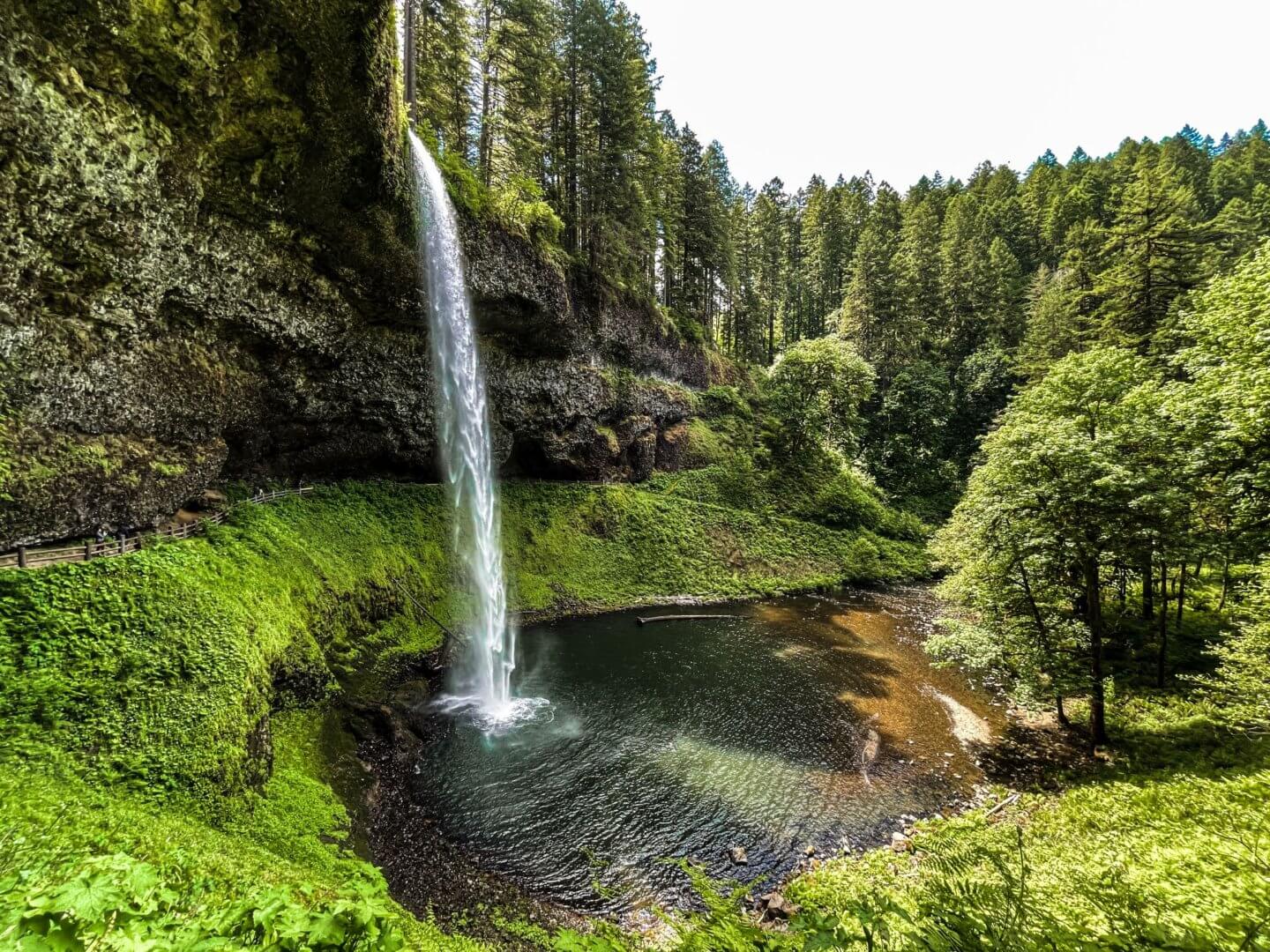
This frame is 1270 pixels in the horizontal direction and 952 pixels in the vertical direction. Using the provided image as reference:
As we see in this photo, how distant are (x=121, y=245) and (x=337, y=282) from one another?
5.99 metres

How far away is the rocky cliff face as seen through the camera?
365 inches

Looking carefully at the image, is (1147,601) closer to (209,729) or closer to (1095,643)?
(1095,643)

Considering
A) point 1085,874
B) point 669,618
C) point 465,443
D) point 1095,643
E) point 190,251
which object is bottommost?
point 669,618

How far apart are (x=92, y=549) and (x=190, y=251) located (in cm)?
742

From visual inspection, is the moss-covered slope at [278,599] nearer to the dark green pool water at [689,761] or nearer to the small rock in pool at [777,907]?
the dark green pool water at [689,761]

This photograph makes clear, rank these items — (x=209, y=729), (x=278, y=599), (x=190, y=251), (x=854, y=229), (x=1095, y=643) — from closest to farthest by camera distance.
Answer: (x=209, y=729) < (x=1095, y=643) < (x=190, y=251) < (x=278, y=599) < (x=854, y=229)

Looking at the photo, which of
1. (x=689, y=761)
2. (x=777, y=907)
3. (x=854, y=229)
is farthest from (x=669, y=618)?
(x=854, y=229)

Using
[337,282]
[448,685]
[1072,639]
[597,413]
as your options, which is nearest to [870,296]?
[597,413]

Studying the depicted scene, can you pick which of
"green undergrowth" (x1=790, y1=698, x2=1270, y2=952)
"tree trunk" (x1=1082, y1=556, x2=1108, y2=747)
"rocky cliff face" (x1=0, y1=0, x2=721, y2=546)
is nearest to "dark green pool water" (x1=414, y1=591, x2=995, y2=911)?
"green undergrowth" (x1=790, y1=698, x2=1270, y2=952)

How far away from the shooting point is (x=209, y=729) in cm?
823

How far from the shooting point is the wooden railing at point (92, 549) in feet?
28.9

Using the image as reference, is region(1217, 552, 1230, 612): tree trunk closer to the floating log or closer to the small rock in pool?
the small rock in pool

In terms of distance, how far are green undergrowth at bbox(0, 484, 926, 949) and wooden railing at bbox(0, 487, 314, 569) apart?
1.75ft

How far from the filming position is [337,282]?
54.0 ft
